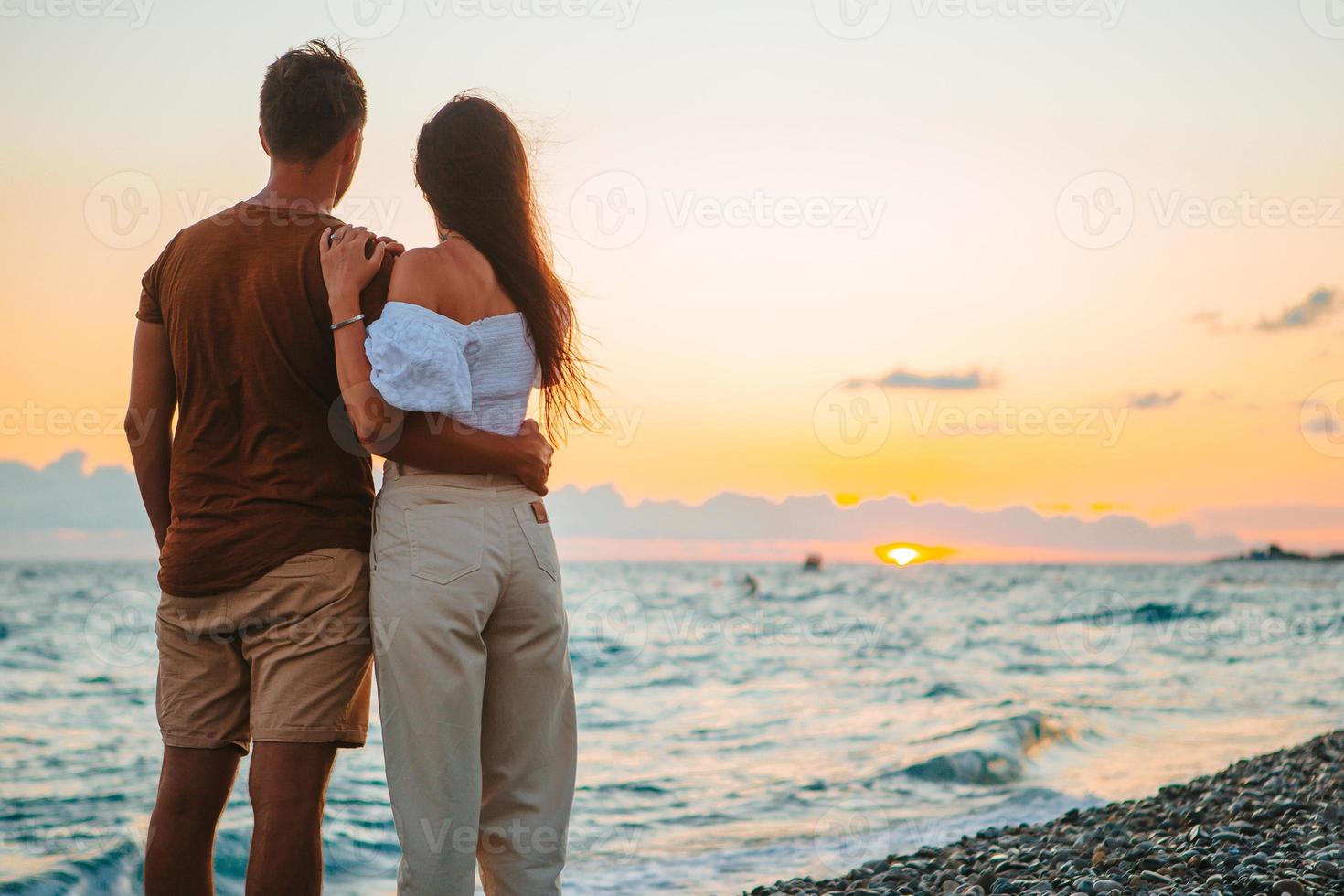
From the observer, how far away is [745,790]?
786 cm

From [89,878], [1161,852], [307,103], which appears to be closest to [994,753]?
[1161,852]

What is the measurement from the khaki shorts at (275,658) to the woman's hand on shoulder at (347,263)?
1.80ft

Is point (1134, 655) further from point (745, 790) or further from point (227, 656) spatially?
point (227, 656)

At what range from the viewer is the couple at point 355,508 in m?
2.40

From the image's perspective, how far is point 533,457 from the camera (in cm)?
254

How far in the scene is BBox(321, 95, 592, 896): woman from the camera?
2367 millimetres

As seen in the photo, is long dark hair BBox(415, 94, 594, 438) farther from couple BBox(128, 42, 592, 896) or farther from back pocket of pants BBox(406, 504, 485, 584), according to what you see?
back pocket of pants BBox(406, 504, 485, 584)

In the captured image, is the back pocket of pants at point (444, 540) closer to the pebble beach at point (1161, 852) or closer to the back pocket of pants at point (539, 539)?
the back pocket of pants at point (539, 539)

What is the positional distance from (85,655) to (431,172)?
15735mm

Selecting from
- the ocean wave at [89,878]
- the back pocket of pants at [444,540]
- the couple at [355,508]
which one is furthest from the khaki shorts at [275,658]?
the ocean wave at [89,878]

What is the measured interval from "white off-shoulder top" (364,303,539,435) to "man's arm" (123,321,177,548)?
1.88ft

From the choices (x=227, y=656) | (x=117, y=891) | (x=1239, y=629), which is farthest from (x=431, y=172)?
(x=1239, y=629)

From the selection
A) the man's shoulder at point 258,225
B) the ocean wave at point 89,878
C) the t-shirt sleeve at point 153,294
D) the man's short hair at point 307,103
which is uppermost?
the man's short hair at point 307,103

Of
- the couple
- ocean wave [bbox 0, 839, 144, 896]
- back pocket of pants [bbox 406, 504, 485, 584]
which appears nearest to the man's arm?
the couple
